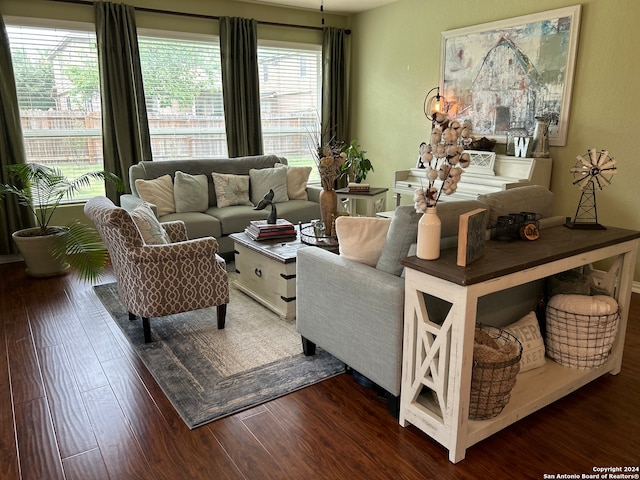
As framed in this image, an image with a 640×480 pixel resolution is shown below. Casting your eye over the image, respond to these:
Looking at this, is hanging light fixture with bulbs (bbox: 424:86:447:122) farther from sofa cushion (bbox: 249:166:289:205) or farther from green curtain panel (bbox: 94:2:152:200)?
green curtain panel (bbox: 94:2:152:200)

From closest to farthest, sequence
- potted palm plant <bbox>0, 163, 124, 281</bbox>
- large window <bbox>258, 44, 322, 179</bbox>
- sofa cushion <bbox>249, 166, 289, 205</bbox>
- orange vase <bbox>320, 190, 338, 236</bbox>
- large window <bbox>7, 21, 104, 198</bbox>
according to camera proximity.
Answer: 1. orange vase <bbox>320, 190, 338, 236</bbox>
2. potted palm plant <bbox>0, 163, 124, 281</bbox>
3. large window <bbox>7, 21, 104, 198</bbox>
4. sofa cushion <bbox>249, 166, 289, 205</bbox>
5. large window <bbox>258, 44, 322, 179</bbox>

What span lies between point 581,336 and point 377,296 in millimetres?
1130

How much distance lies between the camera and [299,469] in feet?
6.40

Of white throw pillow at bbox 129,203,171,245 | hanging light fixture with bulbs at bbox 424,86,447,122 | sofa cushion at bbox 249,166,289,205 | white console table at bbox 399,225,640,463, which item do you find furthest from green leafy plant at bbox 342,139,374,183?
white console table at bbox 399,225,640,463

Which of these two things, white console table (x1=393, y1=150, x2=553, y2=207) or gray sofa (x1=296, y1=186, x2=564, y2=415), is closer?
gray sofa (x1=296, y1=186, x2=564, y2=415)

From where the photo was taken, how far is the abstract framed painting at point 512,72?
4.24 m

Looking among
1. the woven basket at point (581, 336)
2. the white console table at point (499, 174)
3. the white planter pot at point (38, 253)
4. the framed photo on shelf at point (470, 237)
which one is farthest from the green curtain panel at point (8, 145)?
the woven basket at point (581, 336)

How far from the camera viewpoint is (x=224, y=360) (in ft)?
9.25

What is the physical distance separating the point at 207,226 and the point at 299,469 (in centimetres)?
295

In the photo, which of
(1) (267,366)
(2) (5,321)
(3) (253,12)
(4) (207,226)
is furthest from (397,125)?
(2) (5,321)

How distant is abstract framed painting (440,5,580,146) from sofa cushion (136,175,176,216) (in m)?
3.18

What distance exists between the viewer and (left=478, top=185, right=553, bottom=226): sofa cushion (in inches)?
96.7

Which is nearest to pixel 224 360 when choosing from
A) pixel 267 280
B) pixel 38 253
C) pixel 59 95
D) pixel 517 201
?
pixel 267 280

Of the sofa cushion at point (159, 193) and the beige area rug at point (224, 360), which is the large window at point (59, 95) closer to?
the sofa cushion at point (159, 193)
